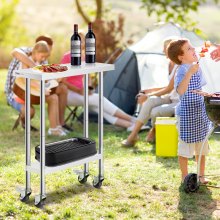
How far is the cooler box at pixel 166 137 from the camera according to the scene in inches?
270

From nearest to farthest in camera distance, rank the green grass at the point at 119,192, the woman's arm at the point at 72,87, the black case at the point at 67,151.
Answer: the green grass at the point at 119,192, the black case at the point at 67,151, the woman's arm at the point at 72,87

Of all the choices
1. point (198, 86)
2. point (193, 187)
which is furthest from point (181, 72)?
point (193, 187)

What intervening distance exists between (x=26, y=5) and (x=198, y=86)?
808 inches

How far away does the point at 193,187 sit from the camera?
5.53m

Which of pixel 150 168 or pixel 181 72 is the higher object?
pixel 181 72

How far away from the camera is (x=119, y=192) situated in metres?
5.60

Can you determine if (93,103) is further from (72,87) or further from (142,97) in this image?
(142,97)

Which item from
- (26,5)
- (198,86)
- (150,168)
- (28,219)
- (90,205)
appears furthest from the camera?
(26,5)

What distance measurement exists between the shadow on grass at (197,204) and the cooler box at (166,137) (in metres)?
1.20

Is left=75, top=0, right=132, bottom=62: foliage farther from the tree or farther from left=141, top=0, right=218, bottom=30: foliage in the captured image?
left=141, top=0, right=218, bottom=30: foliage

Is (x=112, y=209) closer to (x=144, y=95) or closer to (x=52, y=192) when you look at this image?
(x=52, y=192)

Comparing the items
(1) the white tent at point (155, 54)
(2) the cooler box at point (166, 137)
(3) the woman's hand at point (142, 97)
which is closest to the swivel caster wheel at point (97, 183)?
(2) the cooler box at point (166, 137)

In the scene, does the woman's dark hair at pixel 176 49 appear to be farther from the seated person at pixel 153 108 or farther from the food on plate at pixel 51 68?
the seated person at pixel 153 108

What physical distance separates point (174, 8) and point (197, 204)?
694 cm
